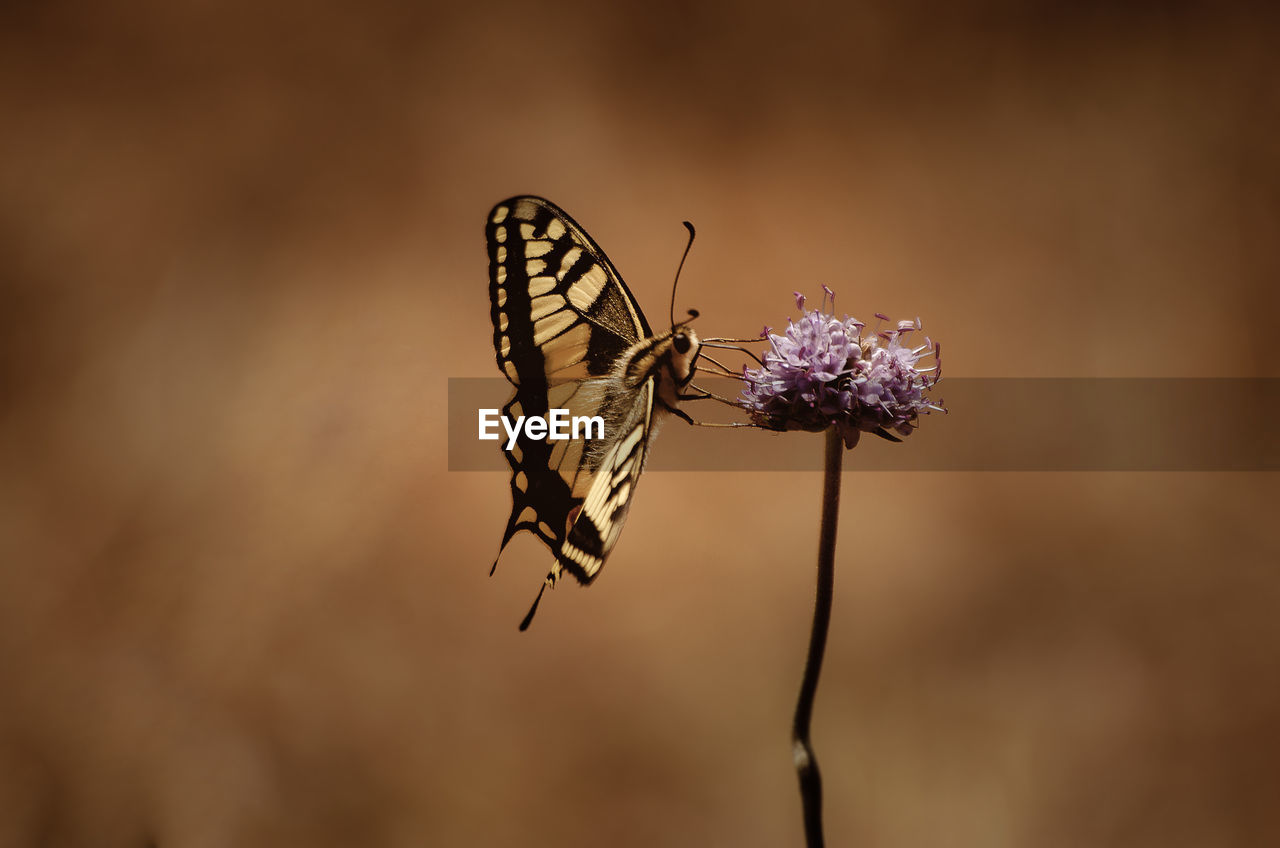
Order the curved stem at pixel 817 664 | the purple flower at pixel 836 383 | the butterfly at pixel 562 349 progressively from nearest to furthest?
the curved stem at pixel 817 664 → the purple flower at pixel 836 383 → the butterfly at pixel 562 349

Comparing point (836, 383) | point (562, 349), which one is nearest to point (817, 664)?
point (836, 383)

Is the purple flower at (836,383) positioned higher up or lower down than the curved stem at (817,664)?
higher up

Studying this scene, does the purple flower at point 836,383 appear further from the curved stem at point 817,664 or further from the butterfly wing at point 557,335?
the butterfly wing at point 557,335

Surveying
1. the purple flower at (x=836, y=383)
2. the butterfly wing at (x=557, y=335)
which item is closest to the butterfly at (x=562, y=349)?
the butterfly wing at (x=557, y=335)

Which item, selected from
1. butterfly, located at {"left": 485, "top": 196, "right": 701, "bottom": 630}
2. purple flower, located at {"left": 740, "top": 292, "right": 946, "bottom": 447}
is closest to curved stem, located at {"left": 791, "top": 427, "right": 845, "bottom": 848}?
purple flower, located at {"left": 740, "top": 292, "right": 946, "bottom": 447}

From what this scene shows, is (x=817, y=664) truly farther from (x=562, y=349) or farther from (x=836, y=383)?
(x=562, y=349)

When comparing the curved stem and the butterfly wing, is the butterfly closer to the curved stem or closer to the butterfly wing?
the butterfly wing

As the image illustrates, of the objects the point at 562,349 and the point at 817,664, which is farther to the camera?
the point at 562,349
